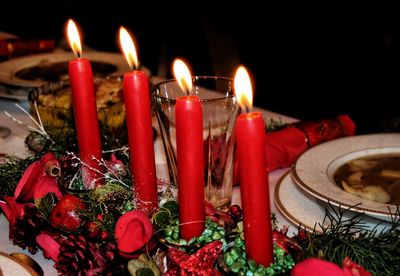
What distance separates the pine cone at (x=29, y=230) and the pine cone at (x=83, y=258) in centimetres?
14

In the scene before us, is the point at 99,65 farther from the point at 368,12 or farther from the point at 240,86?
the point at 368,12

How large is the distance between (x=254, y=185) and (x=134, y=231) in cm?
22

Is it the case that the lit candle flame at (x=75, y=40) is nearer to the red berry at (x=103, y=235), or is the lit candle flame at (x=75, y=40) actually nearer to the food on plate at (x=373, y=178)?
the red berry at (x=103, y=235)

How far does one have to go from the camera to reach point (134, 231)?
778 mm

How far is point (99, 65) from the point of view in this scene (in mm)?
2150

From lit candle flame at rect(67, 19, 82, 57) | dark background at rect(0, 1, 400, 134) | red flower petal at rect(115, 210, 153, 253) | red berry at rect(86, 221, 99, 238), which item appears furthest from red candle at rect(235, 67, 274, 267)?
dark background at rect(0, 1, 400, 134)

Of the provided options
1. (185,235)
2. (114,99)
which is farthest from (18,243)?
(114,99)

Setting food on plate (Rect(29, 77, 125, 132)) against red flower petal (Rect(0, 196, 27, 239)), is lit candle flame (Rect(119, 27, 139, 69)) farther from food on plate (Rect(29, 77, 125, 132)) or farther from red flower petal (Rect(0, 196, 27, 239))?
food on plate (Rect(29, 77, 125, 132))

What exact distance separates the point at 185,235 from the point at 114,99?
80 centimetres

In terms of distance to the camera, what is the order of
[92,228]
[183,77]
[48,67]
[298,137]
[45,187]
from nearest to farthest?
[183,77]
[92,228]
[45,187]
[298,137]
[48,67]

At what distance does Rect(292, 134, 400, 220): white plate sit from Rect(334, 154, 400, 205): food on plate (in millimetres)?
18

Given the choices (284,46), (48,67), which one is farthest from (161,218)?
(284,46)

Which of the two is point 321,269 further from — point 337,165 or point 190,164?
point 337,165

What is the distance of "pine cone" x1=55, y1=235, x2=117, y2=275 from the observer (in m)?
0.79
